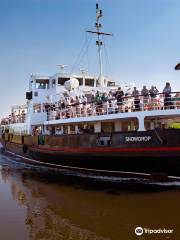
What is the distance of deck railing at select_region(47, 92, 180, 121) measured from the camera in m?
12.2

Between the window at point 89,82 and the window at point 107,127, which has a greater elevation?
the window at point 89,82

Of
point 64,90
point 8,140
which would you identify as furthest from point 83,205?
point 8,140

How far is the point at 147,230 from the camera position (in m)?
7.50

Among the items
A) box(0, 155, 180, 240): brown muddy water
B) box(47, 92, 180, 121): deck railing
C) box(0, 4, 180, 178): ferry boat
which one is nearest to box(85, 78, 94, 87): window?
box(0, 4, 180, 178): ferry boat

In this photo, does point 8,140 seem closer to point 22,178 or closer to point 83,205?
point 22,178

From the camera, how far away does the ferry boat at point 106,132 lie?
1170cm

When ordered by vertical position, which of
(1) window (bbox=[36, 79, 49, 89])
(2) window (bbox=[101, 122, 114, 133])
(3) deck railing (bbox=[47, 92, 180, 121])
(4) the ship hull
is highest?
(1) window (bbox=[36, 79, 49, 89])

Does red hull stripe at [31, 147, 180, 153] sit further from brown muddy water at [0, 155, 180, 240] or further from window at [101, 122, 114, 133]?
window at [101, 122, 114, 133]

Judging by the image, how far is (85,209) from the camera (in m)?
9.29

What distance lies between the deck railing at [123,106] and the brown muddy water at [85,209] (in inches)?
111

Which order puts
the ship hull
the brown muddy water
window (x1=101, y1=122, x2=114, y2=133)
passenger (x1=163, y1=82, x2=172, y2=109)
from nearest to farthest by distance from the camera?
1. the brown muddy water
2. the ship hull
3. passenger (x1=163, y1=82, x2=172, y2=109)
4. window (x1=101, y1=122, x2=114, y2=133)

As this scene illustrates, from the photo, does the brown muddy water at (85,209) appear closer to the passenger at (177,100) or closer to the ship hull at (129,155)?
the ship hull at (129,155)

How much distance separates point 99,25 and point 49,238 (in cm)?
1457

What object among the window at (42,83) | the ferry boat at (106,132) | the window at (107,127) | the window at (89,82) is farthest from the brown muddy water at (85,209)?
the window at (89,82)
